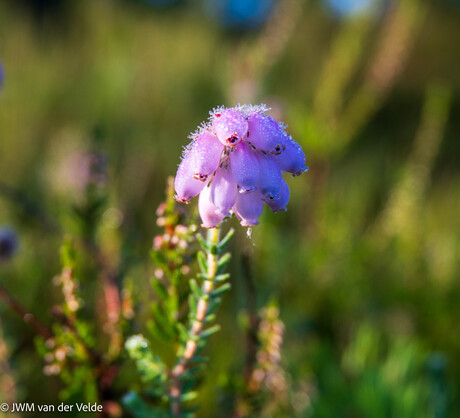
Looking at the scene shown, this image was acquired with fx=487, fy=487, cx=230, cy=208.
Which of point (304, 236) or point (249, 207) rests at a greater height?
point (304, 236)

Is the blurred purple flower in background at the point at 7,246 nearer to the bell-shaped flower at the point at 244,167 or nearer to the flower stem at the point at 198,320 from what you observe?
the flower stem at the point at 198,320

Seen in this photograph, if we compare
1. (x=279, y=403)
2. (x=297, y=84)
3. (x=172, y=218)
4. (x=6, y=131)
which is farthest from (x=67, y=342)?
(x=297, y=84)

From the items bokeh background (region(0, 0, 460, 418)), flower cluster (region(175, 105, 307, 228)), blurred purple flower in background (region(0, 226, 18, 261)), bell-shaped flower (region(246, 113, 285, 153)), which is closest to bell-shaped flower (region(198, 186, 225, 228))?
flower cluster (region(175, 105, 307, 228))

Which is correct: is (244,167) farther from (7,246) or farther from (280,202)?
(7,246)

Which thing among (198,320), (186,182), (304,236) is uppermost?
(304,236)

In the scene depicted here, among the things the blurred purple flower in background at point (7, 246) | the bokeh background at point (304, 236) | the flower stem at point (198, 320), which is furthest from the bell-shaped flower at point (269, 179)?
the blurred purple flower in background at point (7, 246)

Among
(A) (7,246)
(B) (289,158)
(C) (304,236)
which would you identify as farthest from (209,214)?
(C) (304,236)

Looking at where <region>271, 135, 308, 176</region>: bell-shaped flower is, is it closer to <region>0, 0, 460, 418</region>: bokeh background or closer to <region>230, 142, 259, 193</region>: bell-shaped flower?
<region>230, 142, 259, 193</region>: bell-shaped flower

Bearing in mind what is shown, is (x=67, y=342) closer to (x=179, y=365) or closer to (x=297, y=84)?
(x=179, y=365)
